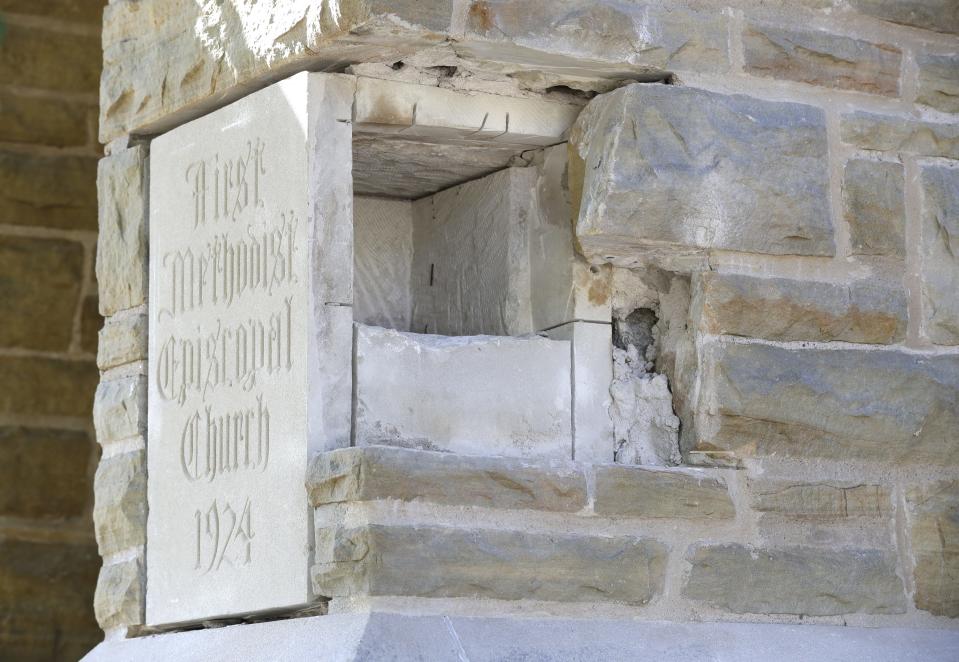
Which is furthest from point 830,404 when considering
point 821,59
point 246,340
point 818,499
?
point 246,340

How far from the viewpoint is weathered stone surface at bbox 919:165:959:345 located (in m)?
3.11

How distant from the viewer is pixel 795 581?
116 inches

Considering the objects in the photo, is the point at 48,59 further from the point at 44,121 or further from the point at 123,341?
the point at 123,341

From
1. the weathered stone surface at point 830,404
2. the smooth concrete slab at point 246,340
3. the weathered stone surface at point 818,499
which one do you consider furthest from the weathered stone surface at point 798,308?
the smooth concrete slab at point 246,340

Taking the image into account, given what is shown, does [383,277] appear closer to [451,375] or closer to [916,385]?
[451,375]

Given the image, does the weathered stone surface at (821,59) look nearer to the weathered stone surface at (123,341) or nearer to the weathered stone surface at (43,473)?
the weathered stone surface at (123,341)

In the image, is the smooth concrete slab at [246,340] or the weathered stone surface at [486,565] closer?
the weathered stone surface at [486,565]

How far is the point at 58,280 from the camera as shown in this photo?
180 inches

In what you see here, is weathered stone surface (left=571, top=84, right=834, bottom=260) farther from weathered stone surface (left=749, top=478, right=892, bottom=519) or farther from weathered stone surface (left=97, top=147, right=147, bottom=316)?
weathered stone surface (left=97, top=147, right=147, bottom=316)

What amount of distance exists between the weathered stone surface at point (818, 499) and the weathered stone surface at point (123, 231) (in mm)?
1173

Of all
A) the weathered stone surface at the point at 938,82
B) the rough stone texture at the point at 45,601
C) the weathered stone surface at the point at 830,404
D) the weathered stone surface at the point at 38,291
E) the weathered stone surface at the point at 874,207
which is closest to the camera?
the weathered stone surface at the point at 830,404

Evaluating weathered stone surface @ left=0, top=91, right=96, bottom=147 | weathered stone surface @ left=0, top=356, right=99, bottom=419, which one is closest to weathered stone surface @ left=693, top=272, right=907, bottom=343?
weathered stone surface @ left=0, top=356, right=99, bottom=419

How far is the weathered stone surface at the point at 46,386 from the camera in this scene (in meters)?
4.49

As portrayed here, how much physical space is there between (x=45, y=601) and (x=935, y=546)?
2.33 metres
